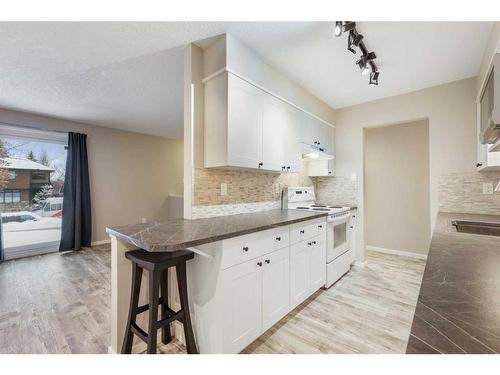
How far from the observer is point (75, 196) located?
4309 mm

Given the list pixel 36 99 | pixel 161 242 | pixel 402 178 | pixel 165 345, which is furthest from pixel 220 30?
pixel 402 178

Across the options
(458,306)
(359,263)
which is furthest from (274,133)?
(359,263)

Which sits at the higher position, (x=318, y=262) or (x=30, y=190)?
(x=30, y=190)

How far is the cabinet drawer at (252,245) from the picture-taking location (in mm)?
1482

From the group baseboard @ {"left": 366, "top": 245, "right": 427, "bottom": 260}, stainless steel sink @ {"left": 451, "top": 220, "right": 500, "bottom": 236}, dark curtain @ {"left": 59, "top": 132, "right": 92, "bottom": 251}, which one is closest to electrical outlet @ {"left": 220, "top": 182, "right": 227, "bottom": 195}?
stainless steel sink @ {"left": 451, "top": 220, "right": 500, "bottom": 236}

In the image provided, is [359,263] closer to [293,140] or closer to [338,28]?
[293,140]

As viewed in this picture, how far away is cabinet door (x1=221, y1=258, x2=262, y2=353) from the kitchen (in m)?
0.01

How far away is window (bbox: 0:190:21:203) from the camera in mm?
3750

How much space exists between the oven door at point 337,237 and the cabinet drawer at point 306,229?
0.54 ft

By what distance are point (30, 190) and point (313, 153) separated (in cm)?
475

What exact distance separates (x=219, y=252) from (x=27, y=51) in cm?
259

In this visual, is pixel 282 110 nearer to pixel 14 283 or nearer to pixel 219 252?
pixel 219 252

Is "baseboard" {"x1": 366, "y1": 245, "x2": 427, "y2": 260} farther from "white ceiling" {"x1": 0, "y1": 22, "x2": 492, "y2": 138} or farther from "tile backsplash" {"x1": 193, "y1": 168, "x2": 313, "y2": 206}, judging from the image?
"white ceiling" {"x1": 0, "y1": 22, "x2": 492, "y2": 138}

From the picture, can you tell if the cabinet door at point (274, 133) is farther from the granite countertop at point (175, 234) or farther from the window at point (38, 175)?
the window at point (38, 175)
